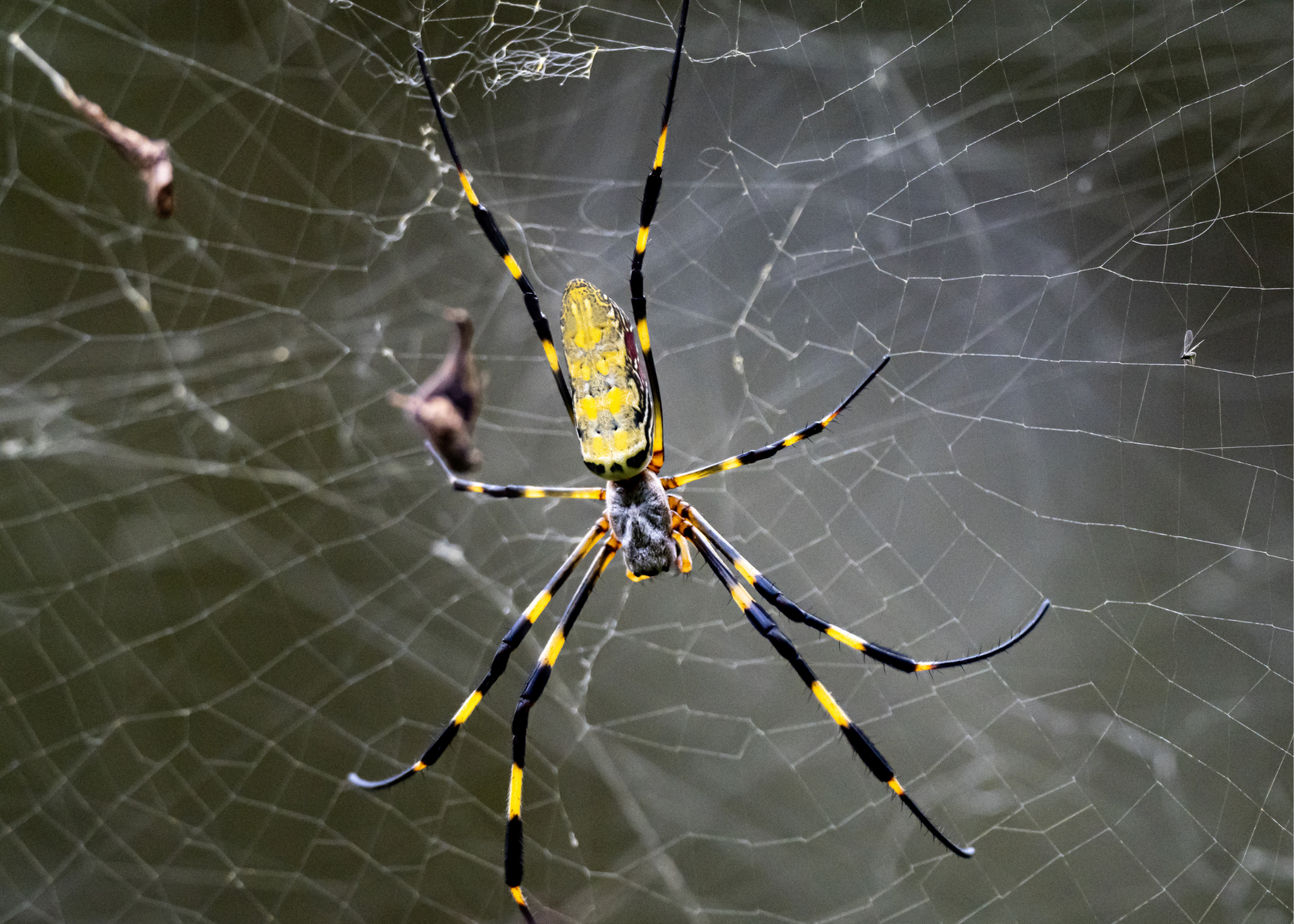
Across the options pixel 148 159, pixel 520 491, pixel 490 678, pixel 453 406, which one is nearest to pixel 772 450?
pixel 520 491

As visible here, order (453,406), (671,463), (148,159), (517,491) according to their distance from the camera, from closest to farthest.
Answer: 1. (148,159)
2. (453,406)
3. (517,491)
4. (671,463)

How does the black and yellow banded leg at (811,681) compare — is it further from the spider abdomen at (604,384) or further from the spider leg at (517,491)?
the spider abdomen at (604,384)

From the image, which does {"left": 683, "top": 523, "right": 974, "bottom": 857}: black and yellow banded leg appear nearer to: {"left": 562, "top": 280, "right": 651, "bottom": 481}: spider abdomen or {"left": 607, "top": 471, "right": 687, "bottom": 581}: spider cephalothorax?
{"left": 607, "top": 471, "right": 687, "bottom": 581}: spider cephalothorax

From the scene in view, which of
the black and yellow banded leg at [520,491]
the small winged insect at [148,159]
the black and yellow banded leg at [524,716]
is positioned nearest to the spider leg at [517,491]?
the black and yellow banded leg at [520,491]

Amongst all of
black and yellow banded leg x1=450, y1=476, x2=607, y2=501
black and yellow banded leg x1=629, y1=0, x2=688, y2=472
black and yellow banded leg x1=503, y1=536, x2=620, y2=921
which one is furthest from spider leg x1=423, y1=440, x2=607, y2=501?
black and yellow banded leg x1=629, y1=0, x2=688, y2=472

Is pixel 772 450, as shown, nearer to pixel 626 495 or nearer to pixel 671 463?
pixel 626 495

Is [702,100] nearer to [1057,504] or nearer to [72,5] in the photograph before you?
[1057,504]

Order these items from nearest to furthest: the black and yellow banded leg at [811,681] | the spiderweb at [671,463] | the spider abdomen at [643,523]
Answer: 1. the black and yellow banded leg at [811,681]
2. the spider abdomen at [643,523]
3. the spiderweb at [671,463]
